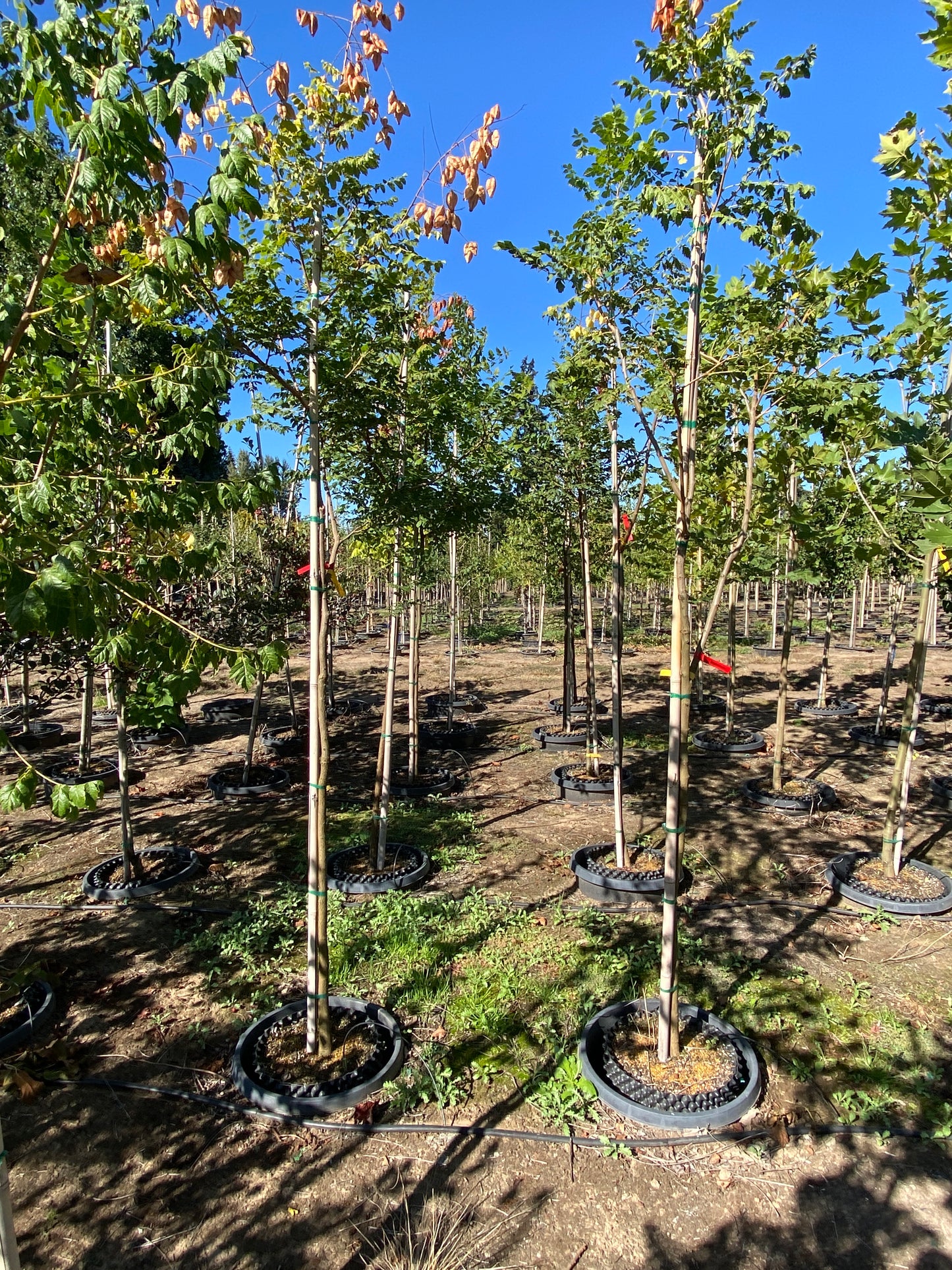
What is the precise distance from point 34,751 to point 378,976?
8023 mm

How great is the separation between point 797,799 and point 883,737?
376cm

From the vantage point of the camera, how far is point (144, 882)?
574cm

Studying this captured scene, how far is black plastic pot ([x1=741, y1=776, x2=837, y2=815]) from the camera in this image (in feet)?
24.3

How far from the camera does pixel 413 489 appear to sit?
16.3ft

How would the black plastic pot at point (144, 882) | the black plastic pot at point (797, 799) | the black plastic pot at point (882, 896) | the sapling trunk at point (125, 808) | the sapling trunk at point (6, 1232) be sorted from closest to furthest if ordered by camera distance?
the sapling trunk at point (6, 1232) < the black plastic pot at point (882, 896) < the black plastic pot at point (144, 882) < the sapling trunk at point (125, 808) < the black plastic pot at point (797, 799)

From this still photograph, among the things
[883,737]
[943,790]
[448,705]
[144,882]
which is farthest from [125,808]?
[883,737]

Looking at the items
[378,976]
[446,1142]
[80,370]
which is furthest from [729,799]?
[80,370]

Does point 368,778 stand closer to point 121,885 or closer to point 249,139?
point 121,885

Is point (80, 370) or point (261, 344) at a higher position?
point (261, 344)

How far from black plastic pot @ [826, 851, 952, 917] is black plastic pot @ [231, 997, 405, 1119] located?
12.2ft

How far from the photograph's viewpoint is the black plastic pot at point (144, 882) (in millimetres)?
5582

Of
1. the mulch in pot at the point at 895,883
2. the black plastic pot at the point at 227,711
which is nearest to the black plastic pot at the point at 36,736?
the black plastic pot at the point at 227,711

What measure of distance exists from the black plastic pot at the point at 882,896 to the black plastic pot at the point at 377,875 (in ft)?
11.1

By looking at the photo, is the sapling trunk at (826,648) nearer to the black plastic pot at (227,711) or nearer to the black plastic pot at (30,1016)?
the black plastic pot at (227,711)
